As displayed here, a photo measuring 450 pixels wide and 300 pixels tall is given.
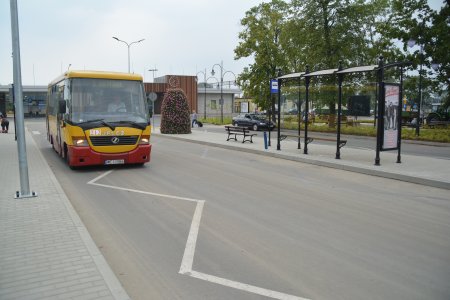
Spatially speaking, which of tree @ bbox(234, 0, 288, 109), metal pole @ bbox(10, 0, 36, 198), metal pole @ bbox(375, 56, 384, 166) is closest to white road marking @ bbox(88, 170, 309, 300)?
metal pole @ bbox(10, 0, 36, 198)

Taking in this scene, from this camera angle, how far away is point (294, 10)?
35812 millimetres

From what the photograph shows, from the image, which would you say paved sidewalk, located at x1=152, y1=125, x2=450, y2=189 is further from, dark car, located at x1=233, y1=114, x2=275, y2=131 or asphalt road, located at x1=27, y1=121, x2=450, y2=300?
dark car, located at x1=233, y1=114, x2=275, y2=131

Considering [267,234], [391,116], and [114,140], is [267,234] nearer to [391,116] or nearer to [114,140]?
[114,140]

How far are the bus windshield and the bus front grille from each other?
498 mm

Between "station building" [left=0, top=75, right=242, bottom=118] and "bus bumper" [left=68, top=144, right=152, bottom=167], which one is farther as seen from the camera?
"station building" [left=0, top=75, right=242, bottom=118]

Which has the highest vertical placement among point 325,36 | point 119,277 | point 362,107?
point 325,36

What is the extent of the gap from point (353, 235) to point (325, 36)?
3022 cm

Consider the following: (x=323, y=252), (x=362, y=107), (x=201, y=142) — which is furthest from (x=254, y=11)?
(x=323, y=252)

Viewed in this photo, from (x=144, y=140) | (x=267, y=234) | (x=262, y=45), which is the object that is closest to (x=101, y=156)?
(x=144, y=140)

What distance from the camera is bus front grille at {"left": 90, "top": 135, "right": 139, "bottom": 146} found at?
1148 cm

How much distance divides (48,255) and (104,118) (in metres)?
7.10

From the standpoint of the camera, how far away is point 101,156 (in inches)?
458

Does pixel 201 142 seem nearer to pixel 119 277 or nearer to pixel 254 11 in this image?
pixel 119 277

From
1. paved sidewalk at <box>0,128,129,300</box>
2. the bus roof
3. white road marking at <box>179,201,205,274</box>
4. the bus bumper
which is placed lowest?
white road marking at <box>179,201,205,274</box>
